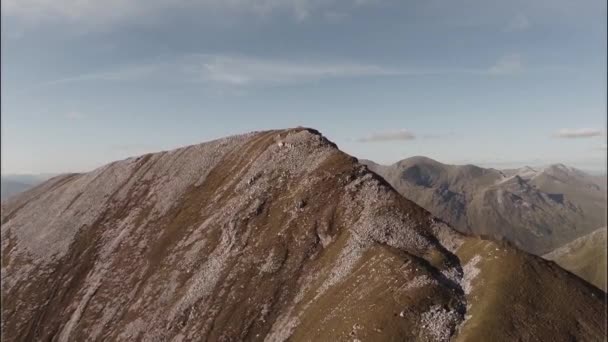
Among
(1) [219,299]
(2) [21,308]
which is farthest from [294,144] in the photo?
(2) [21,308]

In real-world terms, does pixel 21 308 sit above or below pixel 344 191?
below

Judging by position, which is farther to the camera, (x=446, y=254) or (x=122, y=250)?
(x=122, y=250)

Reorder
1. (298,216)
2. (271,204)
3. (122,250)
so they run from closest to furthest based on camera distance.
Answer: (298,216) < (271,204) < (122,250)

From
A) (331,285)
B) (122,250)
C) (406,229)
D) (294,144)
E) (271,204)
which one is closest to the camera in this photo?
(331,285)

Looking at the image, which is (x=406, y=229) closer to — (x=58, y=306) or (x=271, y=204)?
(x=271, y=204)

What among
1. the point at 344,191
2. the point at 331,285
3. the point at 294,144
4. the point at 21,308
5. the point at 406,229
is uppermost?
the point at 294,144

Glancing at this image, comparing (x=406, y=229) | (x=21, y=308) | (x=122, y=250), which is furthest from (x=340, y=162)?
(x=21, y=308)

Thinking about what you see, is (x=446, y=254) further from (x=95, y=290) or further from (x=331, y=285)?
(x=95, y=290)
